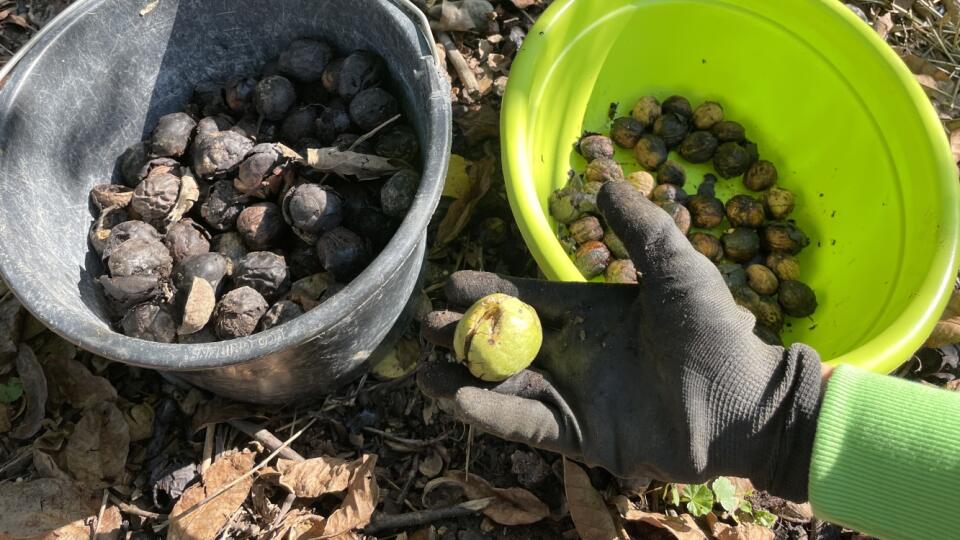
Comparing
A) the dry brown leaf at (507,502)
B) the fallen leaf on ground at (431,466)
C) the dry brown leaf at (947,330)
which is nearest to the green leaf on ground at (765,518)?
the dry brown leaf at (507,502)

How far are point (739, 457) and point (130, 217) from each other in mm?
2412

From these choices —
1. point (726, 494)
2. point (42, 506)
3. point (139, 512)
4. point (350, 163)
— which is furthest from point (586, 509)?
point (42, 506)

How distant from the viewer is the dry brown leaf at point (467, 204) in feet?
10.9

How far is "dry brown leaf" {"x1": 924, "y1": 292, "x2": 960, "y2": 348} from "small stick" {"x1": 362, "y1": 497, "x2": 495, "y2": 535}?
2010mm

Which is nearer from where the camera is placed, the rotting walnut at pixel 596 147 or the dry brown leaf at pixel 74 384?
the dry brown leaf at pixel 74 384

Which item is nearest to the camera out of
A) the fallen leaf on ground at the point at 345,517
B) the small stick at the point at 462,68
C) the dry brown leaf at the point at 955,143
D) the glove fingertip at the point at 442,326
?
the glove fingertip at the point at 442,326

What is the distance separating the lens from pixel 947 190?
2764 millimetres

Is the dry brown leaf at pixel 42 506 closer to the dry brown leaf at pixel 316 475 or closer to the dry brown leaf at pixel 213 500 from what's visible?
the dry brown leaf at pixel 213 500

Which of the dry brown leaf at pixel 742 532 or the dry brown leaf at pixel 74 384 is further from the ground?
the dry brown leaf at pixel 74 384

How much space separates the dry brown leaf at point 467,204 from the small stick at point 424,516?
1166 mm

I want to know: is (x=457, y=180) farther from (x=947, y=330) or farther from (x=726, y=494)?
(x=947, y=330)

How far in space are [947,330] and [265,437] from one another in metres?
2.90

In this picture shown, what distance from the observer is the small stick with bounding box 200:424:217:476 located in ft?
9.54

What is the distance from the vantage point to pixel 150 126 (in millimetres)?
3129
